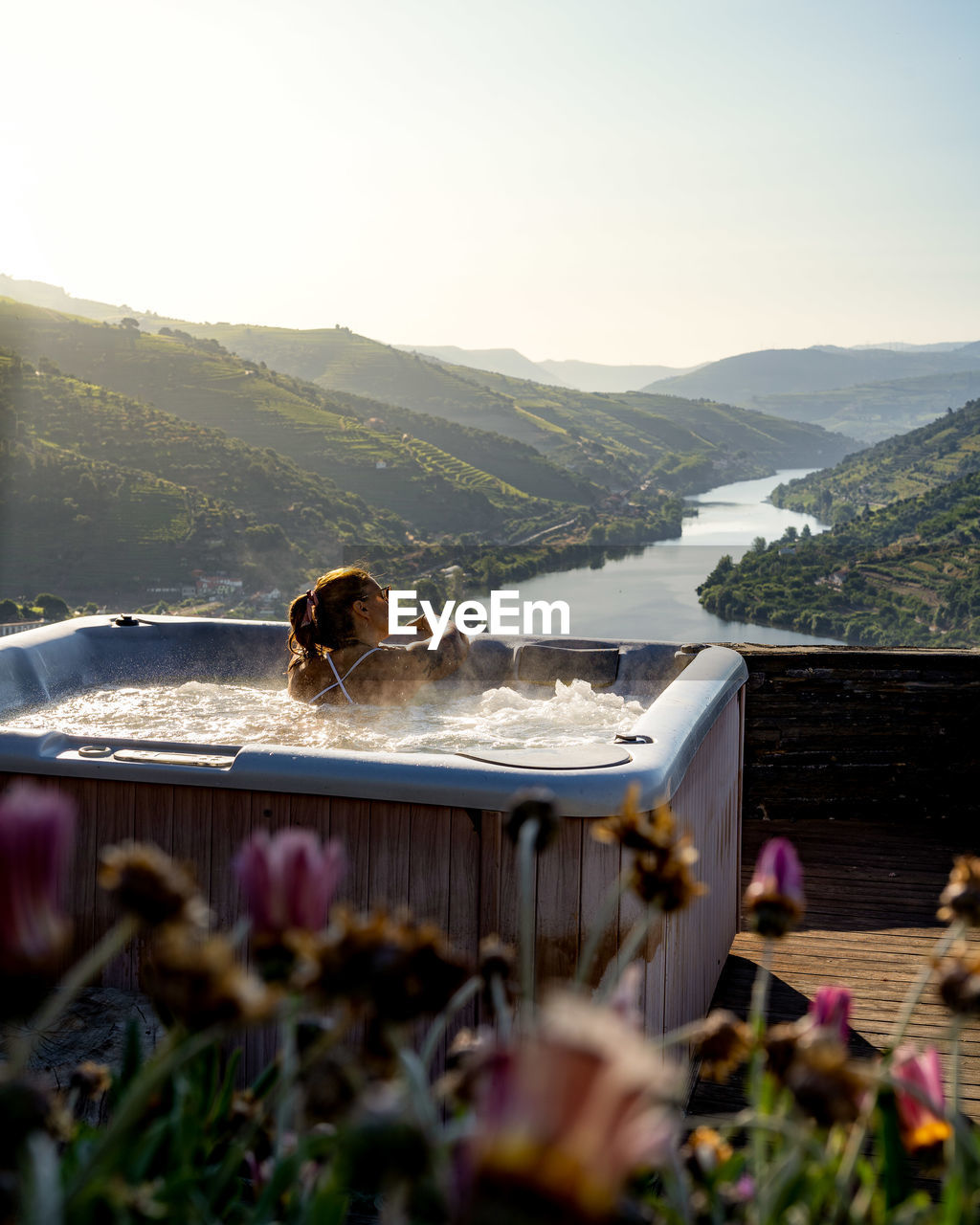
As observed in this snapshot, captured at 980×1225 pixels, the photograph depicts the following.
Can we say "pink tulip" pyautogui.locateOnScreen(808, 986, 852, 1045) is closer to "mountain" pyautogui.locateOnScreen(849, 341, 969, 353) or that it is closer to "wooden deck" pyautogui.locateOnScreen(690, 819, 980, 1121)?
"wooden deck" pyautogui.locateOnScreen(690, 819, 980, 1121)

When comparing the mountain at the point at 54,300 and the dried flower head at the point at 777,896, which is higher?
the mountain at the point at 54,300

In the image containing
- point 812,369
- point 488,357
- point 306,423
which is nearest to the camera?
point 306,423

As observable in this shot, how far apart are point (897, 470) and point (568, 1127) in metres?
18.2

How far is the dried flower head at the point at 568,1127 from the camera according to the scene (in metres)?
0.25

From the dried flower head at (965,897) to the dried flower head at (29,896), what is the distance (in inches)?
15.4

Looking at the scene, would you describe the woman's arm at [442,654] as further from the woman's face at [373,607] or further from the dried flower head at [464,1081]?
the dried flower head at [464,1081]

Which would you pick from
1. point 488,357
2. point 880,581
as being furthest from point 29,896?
point 488,357

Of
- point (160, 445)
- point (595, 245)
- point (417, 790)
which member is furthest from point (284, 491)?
point (417, 790)

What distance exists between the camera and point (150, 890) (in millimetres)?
374

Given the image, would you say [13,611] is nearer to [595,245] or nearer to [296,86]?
[296,86]

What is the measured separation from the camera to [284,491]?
1525 centimetres

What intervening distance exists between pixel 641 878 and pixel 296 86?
25.9 ft

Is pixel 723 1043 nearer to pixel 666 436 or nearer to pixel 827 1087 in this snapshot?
pixel 827 1087

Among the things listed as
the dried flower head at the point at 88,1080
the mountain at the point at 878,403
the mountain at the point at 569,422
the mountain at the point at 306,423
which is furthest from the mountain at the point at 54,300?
the dried flower head at the point at 88,1080
